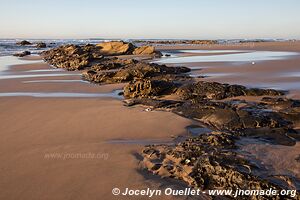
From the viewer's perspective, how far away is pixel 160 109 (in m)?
6.30

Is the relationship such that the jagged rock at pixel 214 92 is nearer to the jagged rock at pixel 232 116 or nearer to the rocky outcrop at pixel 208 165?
the jagged rock at pixel 232 116

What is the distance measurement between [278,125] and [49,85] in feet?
24.4

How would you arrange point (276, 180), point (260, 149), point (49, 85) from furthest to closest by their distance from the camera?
point (49, 85), point (260, 149), point (276, 180)

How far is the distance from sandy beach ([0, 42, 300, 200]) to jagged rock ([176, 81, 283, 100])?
84cm

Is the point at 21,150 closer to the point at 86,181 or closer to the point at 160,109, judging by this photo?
the point at 86,181

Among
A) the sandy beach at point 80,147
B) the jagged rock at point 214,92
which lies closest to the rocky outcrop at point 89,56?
the jagged rock at point 214,92

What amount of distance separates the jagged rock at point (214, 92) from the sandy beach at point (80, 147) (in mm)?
837

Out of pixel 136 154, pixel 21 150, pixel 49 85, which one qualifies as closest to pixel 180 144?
pixel 136 154

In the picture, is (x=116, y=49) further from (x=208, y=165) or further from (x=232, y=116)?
(x=208, y=165)

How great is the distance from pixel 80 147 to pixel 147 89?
3456mm

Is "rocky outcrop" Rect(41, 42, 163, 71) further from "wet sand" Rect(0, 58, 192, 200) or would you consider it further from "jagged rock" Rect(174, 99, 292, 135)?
"jagged rock" Rect(174, 99, 292, 135)

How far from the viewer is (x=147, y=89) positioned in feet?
25.2

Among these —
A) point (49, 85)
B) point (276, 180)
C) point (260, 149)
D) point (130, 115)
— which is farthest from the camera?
point (49, 85)

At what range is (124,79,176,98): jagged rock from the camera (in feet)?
25.1
